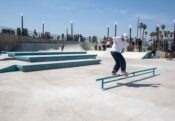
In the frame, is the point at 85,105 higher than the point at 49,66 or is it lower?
lower

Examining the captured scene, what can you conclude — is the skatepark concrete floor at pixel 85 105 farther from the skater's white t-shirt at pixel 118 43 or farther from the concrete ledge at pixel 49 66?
the concrete ledge at pixel 49 66

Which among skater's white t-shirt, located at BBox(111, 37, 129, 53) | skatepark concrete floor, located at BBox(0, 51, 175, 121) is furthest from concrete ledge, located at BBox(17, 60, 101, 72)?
skater's white t-shirt, located at BBox(111, 37, 129, 53)

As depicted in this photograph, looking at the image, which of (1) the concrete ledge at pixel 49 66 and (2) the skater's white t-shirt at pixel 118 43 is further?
(1) the concrete ledge at pixel 49 66

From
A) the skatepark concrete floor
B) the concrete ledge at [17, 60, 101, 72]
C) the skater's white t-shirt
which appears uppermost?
the skater's white t-shirt

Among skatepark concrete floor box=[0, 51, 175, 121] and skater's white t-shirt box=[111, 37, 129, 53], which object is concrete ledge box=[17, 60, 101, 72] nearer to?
skatepark concrete floor box=[0, 51, 175, 121]

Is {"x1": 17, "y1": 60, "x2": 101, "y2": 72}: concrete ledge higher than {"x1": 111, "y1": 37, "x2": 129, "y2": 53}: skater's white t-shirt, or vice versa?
{"x1": 111, "y1": 37, "x2": 129, "y2": 53}: skater's white t-shirt

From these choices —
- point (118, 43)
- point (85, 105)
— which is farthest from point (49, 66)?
point (85, 105)

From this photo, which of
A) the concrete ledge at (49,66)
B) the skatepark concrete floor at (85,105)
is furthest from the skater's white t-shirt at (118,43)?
the concrete ledge at (49,66)

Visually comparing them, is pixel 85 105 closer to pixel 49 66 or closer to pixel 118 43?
pixel 118 43

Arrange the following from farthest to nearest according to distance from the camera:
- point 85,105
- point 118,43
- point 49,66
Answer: point 49,66, point 118,43, point 85,105

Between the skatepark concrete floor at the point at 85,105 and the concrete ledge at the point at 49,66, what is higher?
the concrete ledge at the point at 49,66

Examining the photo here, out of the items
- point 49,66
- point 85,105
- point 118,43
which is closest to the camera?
point 85,105

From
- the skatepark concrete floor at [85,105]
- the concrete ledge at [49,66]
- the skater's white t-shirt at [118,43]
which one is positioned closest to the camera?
the skatepark concrete floor at [85,105]

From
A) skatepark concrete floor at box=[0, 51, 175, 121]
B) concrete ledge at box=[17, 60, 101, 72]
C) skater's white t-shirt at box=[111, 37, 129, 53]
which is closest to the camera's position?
skatepark concrete floor at box=[0, 51, 175, 121]
